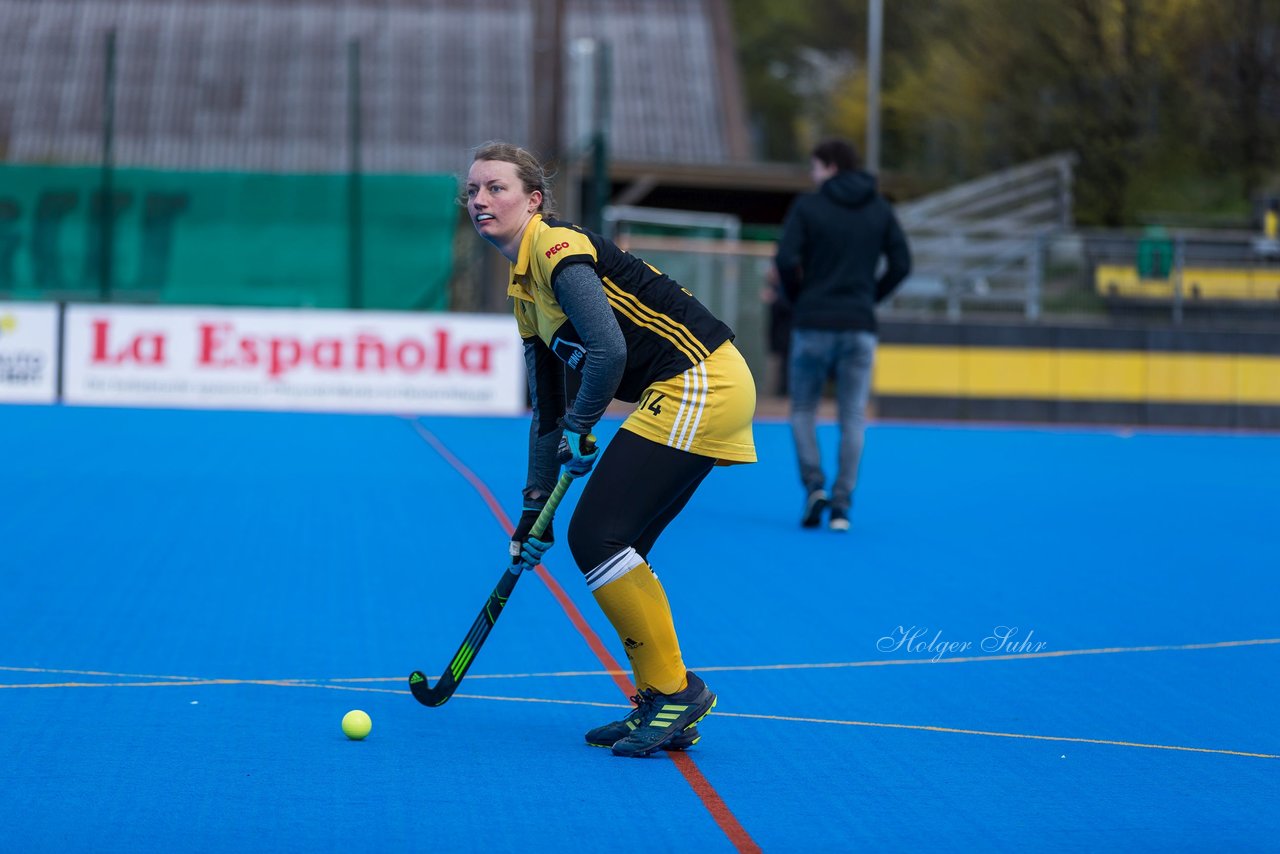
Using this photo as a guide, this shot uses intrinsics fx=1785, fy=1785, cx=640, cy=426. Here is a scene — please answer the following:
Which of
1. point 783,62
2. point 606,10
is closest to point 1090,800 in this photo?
point 606,10

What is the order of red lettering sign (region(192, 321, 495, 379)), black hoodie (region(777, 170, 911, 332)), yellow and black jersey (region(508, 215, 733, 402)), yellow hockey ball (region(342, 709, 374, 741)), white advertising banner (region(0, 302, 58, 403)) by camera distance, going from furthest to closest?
1. red lettering sign (region(192, 321, 495, 379))
2. white advertising banner (region(0, 302, 58, 403))
3. black hoodie (region(777, 170, 911, 332))
4. yellow hockey ball (region(342, 709, 374, 741))
5. yellow and black jersey (region(508, 215, 733, 402))

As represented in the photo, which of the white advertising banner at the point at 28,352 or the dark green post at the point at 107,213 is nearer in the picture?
the white advertising banner at the point at 28,352

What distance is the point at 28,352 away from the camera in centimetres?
1769

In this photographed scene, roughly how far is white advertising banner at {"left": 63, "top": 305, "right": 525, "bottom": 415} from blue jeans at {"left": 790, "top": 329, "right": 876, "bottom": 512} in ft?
28.6

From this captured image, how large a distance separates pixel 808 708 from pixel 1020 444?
11026 millimetres

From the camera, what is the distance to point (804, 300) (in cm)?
928

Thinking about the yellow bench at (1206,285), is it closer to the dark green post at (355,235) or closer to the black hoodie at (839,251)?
the dark green post at (355,235)

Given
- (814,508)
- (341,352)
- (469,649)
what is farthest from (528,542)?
(341,352)

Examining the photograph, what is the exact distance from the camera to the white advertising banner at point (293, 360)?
58.0 ft

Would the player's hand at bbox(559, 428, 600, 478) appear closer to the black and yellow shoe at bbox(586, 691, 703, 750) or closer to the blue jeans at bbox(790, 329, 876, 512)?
the black and yellow shoe at bbox(586, 691, 703, 750)

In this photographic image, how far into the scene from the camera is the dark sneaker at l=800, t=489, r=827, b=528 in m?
9.31

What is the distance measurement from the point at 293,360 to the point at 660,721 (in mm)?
13832

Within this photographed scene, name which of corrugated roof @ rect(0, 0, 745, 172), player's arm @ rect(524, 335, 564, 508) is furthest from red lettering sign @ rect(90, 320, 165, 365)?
corrugated roof @ rect(0, 0, 745, 172)

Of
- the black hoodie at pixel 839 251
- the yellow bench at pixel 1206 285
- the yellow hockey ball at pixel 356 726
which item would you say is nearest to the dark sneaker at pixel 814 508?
the black hoodie at pixel 839 251
